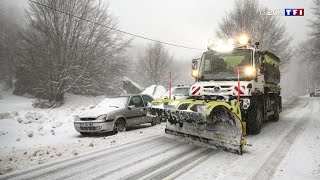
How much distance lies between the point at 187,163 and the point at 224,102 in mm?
1941

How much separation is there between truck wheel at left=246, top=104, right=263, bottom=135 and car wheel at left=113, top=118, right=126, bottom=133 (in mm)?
4698

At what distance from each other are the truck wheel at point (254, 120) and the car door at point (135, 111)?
14.9 ft

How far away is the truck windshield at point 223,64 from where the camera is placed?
9648 mm

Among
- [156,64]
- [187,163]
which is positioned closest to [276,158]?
[187,163]

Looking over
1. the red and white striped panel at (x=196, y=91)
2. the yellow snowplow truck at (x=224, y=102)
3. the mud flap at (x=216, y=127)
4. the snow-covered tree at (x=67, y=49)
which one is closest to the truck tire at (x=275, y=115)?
the yellow snowplow truck at (x=224, y=102)

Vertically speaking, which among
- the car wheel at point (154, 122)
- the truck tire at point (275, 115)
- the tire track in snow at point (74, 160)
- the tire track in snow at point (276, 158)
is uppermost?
the truck tire at point (275, 115)

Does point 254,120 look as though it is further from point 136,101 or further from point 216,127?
point 136,101

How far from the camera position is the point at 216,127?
7.77m

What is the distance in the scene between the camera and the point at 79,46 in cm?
2270

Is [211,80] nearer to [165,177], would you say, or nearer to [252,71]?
[252,71]

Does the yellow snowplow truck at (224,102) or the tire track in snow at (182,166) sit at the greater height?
the yellow snowplow truck at (224,102)

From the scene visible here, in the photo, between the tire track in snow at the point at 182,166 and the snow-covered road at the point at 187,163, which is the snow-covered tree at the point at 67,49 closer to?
the snow-covered road at the point at 187,163

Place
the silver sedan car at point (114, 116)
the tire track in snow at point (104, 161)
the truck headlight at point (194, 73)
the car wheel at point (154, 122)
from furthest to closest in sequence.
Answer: the car wheel at point (154, 122) < the truck headlight at point (194, 73) < the silver sedan car at point (114, 116) < the tire track in snow at point (104, 161)

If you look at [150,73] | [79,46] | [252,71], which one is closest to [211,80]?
[252,71]
